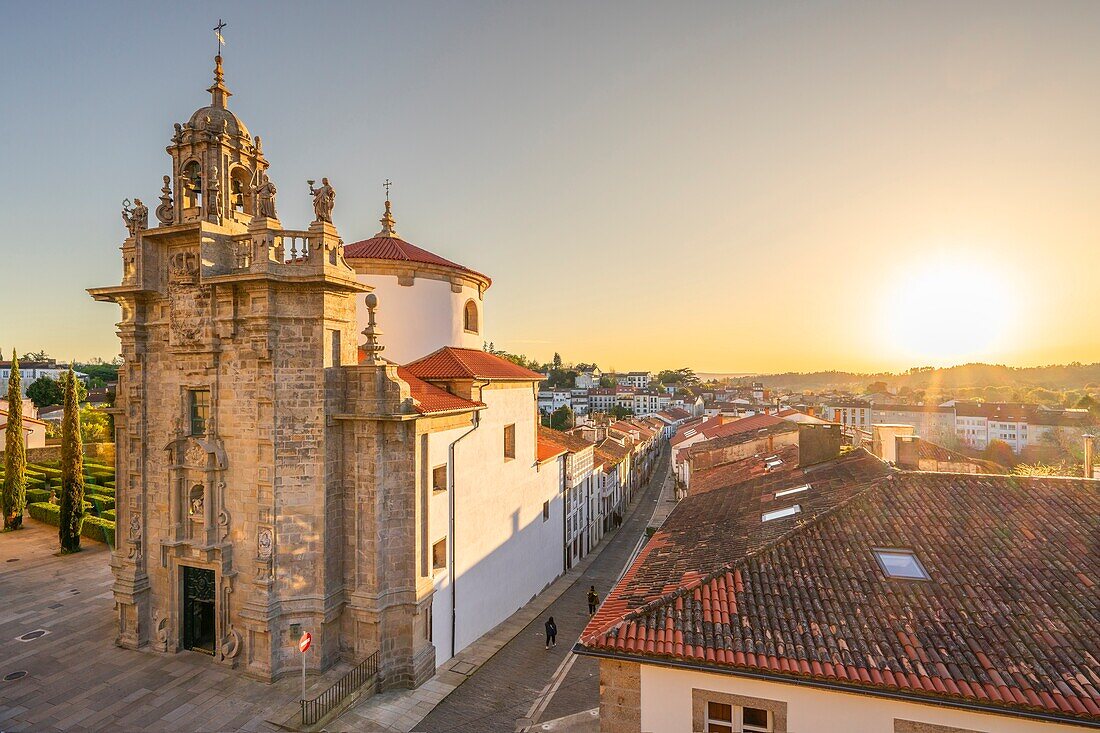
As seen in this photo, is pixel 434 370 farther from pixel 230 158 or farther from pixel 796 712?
pixel 796 712

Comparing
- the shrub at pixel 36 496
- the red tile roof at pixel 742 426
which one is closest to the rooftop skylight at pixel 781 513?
the red tile roof at pixel 742 426

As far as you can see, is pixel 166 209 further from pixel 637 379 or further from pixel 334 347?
pixel 637 379

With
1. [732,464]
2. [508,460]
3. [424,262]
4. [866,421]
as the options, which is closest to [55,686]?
[508,460]

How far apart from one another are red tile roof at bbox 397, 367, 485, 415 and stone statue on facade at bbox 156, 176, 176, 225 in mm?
8458

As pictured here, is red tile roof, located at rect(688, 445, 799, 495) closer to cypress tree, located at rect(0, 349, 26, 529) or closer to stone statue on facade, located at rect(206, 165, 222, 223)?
stone statue on facade, located at rect(206, 165, 222, 223)

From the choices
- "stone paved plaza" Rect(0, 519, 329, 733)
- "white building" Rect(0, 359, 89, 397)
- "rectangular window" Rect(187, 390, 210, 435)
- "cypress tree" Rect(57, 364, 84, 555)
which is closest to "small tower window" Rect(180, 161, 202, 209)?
"rectangular window" Rect(187, 390, 210, 435)

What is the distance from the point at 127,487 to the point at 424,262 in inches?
487

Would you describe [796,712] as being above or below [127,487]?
below

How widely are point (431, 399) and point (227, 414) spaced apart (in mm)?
5806

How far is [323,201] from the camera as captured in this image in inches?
601

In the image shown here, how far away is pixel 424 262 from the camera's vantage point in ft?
69.4

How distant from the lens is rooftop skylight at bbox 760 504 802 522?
567 inches

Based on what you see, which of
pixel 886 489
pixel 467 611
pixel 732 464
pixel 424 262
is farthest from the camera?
pixel 732 464

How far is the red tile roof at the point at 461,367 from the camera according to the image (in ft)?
63.8
